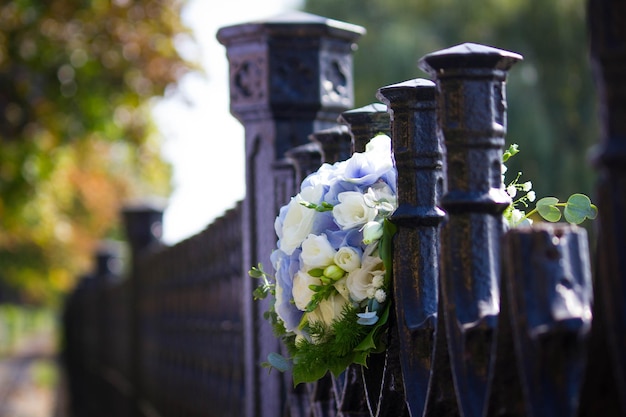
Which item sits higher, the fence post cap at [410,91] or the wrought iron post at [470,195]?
the fence post cap at [410,91]

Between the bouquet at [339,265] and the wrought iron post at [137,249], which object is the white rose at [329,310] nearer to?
the bouquet at [339,265]

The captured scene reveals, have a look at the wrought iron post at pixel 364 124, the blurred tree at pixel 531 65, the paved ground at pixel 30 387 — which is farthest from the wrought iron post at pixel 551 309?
the paved ground at pixel 30 387

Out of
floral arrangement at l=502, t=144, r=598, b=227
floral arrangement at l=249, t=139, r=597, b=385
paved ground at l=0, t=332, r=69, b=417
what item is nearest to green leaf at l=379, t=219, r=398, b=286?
floral arrangement at l=249, t=139, r=597, b=385

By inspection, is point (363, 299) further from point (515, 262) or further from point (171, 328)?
point (171, 328)

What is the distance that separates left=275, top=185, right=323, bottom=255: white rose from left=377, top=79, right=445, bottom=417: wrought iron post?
0.22m

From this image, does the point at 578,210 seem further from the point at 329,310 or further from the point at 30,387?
the point at 30,387

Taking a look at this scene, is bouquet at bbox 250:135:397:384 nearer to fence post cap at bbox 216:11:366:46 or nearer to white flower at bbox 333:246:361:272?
white flower at bbox 333:246:361:272

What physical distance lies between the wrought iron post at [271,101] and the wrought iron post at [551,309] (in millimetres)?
1820

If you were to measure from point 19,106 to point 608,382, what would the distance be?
10171mm

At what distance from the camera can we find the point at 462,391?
69.2 inches

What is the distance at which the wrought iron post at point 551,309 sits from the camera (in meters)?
1.50

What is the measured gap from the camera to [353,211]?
2.16m

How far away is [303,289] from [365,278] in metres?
0.14

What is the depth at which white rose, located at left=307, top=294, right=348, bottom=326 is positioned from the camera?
2.15 m
